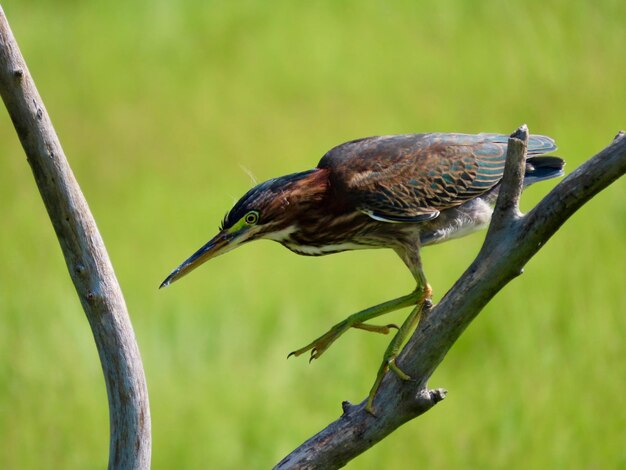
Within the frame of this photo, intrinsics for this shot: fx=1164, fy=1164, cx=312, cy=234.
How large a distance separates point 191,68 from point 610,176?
738 cm

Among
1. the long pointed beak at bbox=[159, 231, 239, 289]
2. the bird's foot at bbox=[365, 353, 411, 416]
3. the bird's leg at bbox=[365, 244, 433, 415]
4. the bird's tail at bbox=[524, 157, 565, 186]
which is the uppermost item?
the long pointed beak at bbox=[159, 231, 239, 289]

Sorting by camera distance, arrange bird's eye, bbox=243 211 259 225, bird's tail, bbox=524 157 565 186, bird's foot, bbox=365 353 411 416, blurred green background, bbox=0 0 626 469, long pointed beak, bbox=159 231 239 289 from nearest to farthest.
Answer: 1. bird's foot, bbox=365 353 411 416
2. long pointed beak, bbox=159 231 239 289
3. bird's eye, bbox=243 211 259 225
4. bird's tail, bbox=524 157 565 186
5. blurred green background, bbox=0 0 626 469

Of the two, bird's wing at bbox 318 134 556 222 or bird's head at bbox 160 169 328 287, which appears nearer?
bird's head at bbox 160 169 328 287


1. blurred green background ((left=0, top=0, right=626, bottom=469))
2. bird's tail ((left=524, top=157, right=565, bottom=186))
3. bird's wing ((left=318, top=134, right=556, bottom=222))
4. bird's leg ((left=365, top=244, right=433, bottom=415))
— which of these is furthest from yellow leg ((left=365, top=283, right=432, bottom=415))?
blurred green background ((left=0, top=0, right=626, bottom=469))

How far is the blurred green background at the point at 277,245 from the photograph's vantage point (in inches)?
243

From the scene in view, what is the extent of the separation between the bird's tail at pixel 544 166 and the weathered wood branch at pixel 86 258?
4.62ft

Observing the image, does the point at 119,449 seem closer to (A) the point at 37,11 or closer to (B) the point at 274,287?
(B) the point at 274,287

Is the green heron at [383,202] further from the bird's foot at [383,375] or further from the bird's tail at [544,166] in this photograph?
the bird's foot at [383,375]

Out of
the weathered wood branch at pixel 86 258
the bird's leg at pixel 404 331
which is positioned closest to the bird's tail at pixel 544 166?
the bird's leg at pixel 404 331

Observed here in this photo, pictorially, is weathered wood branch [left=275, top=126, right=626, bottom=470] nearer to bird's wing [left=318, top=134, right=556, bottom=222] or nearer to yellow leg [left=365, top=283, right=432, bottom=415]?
yellow leg [left=365, top=283, right=432, bottom=415]

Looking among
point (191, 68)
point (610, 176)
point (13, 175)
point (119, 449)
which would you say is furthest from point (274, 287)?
point (610, 176)

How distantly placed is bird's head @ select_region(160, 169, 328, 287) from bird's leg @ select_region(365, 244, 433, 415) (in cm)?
34

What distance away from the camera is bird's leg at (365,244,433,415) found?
9.12 ft

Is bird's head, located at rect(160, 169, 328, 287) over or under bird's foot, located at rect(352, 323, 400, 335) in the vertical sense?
over
